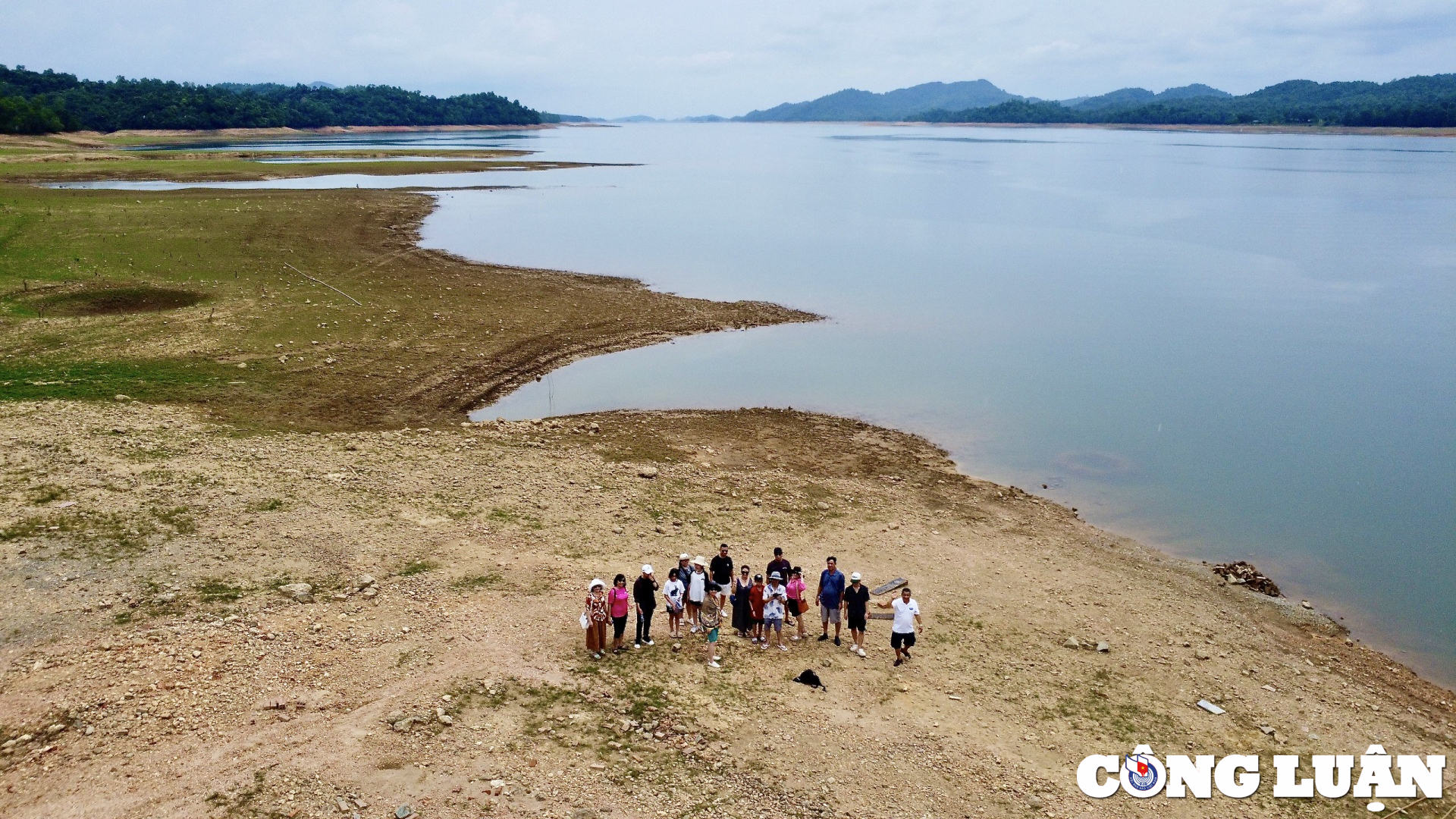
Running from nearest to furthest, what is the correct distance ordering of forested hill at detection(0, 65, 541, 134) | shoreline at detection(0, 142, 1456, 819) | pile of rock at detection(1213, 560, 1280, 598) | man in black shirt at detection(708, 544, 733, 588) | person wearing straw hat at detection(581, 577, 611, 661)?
shoreline at detection(0, 142, 1456, 819)
person wearing straw hat at detection(581, 577, 611, 661)
man in black shirt at detection(708, 544, 733, 588)
pile of rock at detection(1213, 560, 1280, 598)
forested hill at detection(0, 65, 541, 134)

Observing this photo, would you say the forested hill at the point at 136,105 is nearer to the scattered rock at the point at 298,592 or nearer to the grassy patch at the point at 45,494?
the grassy patch at the point at 45,494

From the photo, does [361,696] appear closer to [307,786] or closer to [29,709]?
[307,786]

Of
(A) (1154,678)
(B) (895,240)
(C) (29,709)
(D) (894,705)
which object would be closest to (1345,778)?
(A) (1154,678)

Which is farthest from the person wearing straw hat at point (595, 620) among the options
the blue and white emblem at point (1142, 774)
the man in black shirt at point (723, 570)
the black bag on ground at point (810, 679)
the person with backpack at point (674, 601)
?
the blue and white emblem at point (1142, 774)

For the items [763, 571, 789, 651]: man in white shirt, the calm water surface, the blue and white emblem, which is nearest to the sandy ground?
the blue and white emblem

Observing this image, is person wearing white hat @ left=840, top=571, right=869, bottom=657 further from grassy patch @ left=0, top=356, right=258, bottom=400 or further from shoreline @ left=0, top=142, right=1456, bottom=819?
grassy patch @ left=0, top=356, right=258, bottom=400

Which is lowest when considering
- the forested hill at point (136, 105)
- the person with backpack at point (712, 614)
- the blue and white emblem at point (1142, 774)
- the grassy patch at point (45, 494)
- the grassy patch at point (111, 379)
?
the blue and white emblem at point (1142, 774)
